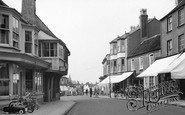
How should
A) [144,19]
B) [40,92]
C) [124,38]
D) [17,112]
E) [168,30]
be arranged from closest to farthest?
[17,112], [40,92], [168,30], [144,19], [124,38]

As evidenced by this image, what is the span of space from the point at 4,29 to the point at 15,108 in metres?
4.92

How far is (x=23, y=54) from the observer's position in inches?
755

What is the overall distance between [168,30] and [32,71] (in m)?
16.0

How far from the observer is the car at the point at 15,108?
57.1ft

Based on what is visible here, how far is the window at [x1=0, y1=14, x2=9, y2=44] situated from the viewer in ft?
62.6

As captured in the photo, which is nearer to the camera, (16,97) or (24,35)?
(16,97)

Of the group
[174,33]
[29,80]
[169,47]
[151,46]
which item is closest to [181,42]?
[174,33]

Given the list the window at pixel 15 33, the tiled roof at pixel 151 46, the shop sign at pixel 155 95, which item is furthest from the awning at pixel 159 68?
the shop sign at pixel 155 95

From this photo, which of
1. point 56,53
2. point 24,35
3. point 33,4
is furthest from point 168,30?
point 24,35

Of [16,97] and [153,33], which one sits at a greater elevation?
[153,33]

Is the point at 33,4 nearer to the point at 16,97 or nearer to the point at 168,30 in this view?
the point at 16,97

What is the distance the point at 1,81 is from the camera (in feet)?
61.5

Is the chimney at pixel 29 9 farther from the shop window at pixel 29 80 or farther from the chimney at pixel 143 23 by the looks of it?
the chimney at pixel 143 23

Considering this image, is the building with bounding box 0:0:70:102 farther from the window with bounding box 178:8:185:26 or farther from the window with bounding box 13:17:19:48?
the window with bounding box 178:8:185:26
